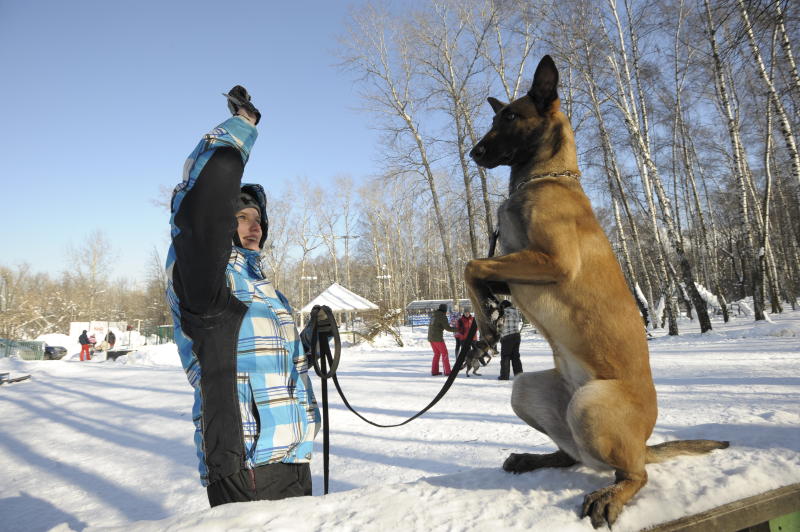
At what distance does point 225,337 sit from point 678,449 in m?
2.08

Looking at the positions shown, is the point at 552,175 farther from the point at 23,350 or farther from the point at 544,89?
the point at 23,350

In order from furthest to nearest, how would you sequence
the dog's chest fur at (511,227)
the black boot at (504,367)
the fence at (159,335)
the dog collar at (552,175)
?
the fence at (159,335), the black boot at (504,367), the dog collar at (552,175), the dog's chest fur at (511,227)

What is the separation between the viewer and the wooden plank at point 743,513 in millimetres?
1346

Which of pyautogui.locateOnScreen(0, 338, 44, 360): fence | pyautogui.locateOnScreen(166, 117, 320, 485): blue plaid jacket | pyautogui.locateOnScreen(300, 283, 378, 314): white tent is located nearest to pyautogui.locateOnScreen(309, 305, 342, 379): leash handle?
pyautogui.locateOnScreen(166, 117, 320, 485): blue plaid jacket

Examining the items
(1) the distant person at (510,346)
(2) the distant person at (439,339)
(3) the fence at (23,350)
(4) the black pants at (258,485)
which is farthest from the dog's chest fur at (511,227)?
(3) the fence at (23,350)

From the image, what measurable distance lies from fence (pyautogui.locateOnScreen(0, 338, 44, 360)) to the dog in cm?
3338

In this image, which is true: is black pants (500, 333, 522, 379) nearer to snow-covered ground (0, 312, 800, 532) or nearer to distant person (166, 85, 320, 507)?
snow-covered ground (0, 312, 800, 532)

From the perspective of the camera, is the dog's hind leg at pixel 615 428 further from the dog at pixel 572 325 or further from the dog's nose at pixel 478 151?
the dog's nose at pixel 478 151

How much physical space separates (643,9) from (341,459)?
58.1 feet

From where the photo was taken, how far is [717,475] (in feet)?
5.17

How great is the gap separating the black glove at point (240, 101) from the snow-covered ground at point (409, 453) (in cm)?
154

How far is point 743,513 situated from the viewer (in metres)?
1.42

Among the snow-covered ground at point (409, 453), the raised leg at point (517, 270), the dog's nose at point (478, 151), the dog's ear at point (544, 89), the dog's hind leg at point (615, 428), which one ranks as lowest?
the snow-covered ground at point (409, 453)

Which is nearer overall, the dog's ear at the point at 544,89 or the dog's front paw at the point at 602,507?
the dog's front paw at the point at 602,507
